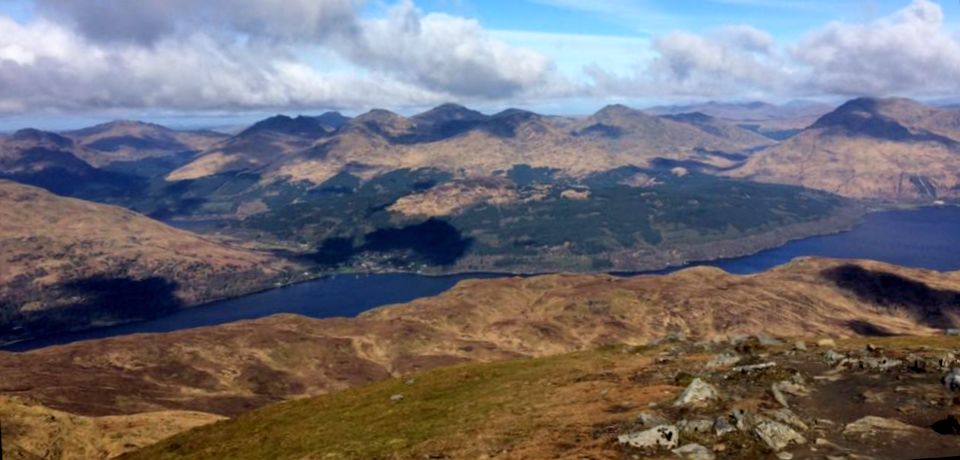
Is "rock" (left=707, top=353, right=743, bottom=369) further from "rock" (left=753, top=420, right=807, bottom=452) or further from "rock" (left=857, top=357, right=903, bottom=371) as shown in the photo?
"rock" (left=753, top=420, right=807, bottom=452)

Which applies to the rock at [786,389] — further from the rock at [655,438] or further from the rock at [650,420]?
the rock at [655,438]

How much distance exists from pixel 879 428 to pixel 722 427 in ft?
30.7

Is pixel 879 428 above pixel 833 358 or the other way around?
above

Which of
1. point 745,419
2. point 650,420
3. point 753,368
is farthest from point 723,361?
point 745,419

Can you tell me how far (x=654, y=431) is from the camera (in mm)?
39906

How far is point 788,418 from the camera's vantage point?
4028cm

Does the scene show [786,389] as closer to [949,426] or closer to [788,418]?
[788,418]

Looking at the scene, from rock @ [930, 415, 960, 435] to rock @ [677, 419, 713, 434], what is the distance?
12807 mm

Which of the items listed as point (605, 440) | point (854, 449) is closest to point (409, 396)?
point (605, 440)

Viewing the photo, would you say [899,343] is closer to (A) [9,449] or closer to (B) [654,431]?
(B) [654,431]

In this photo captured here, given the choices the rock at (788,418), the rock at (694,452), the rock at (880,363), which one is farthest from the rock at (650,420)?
the rock at (880,363)

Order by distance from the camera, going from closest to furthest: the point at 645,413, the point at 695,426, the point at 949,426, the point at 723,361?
1. the point at 949,426
2. the point at 695,426
3. the point at 645,413
4. the point at 723,361

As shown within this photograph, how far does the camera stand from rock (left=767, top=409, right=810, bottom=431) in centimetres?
3962

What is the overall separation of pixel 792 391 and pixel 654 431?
1409 cm
